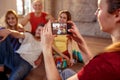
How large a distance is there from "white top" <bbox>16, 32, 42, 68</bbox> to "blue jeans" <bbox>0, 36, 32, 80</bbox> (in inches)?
2.0

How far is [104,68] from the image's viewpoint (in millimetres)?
872

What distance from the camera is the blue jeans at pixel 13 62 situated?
2502 millimetres

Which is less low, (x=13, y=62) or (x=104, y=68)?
(x=104, y=68)

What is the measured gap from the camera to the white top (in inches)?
109

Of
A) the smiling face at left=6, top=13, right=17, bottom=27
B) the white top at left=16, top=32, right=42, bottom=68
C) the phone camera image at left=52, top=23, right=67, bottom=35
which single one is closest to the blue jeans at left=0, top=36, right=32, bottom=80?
the white top at left=16, top=32, right=42, bottom=68

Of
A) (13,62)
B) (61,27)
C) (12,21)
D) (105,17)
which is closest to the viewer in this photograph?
(105,17)

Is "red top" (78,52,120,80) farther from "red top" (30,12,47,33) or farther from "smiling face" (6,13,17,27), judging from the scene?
"red top" (30,12,47,33)

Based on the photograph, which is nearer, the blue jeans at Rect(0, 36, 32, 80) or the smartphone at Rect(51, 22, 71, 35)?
the smartphone at Rect(51, 22, 71, 35)

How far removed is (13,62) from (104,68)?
76.1 inches

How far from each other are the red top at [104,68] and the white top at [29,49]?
1.90 metres

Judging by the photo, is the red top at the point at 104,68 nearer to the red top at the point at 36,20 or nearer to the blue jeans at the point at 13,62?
the blue jeans at the point at 13,62

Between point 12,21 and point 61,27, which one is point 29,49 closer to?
point 12,21

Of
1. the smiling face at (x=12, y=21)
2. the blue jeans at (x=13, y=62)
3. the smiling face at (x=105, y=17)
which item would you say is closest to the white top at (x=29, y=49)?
the blue jeans at (x=13, y=62)

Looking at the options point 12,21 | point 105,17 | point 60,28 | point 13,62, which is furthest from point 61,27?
point 12,21
